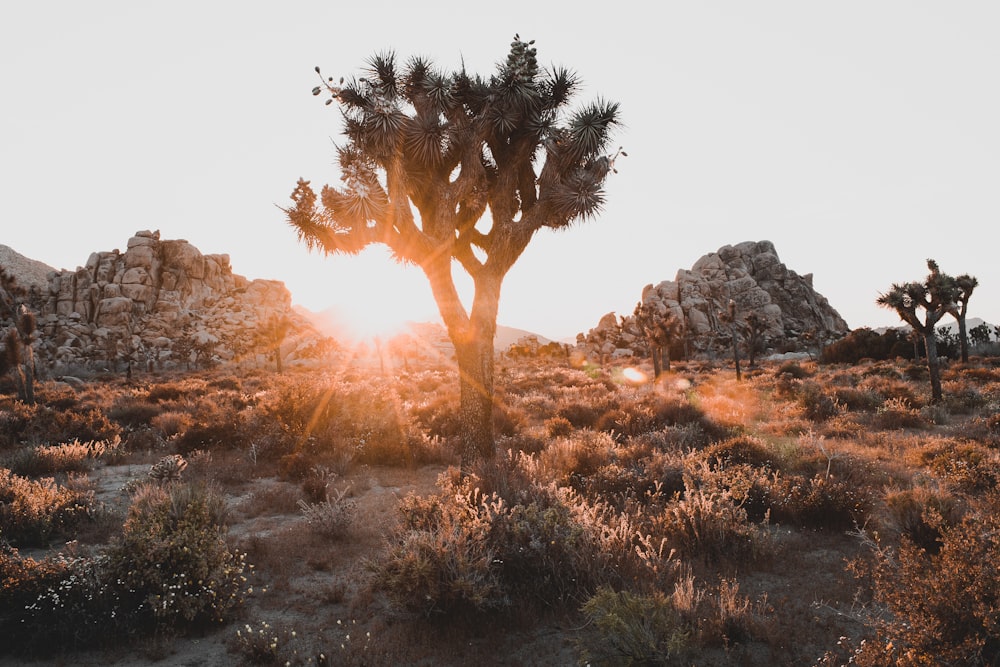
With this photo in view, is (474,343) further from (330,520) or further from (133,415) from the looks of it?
(133,415)

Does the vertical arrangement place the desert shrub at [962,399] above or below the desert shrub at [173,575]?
above

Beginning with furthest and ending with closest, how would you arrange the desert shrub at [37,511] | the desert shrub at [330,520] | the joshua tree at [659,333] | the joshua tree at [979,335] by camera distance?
1. the joshua tree at [979,335]
2. the joshua tree at [659,333]
3. the desert shrub at [330,520]
4. the desert shrub at [37,511]

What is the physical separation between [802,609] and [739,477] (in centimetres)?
217

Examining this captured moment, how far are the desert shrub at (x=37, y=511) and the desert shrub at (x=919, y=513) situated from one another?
9.74 meters

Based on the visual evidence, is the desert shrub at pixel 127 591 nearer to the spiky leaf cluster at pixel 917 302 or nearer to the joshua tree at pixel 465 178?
the joshua tree at pixel 465 178

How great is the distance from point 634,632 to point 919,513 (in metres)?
3.92

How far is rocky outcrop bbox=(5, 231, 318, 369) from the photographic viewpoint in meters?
78.8

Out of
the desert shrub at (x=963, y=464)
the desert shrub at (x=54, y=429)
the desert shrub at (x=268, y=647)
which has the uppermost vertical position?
the desert shrub at (x=963, y=464)

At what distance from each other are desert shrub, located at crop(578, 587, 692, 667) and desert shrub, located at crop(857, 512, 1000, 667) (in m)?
1.12

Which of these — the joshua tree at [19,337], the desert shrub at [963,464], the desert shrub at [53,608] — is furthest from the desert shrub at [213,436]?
the joshua tree at [19,337]

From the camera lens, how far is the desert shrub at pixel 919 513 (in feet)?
16.6

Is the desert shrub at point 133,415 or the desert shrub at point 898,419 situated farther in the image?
the desert shrub at point 133,415

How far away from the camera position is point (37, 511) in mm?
6148

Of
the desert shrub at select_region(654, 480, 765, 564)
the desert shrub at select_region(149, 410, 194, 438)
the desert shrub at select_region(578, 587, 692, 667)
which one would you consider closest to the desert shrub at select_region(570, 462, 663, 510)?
the desert shrub at select_region(654, 480, 765, 564)
